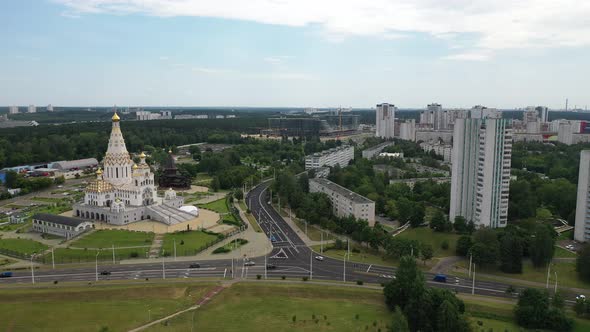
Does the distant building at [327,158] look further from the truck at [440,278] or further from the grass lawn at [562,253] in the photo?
the truck at [440,278]

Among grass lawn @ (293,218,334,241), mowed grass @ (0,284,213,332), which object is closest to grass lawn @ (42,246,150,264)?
mowed grass @ (0,284,213,332)

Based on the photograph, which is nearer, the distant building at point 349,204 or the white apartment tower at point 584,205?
the white apartment tower at point 584,205

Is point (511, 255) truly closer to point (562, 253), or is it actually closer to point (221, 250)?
point (562, 253)

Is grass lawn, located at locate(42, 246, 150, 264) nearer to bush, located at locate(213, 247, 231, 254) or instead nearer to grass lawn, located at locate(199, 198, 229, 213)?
bush, located at locate(213, 247, 231, 254)

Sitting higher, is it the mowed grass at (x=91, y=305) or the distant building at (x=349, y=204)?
the distant building at (x=349, y=204)

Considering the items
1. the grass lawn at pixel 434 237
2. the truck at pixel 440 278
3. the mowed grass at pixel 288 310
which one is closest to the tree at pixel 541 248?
the grass lawn at pixel 434 237

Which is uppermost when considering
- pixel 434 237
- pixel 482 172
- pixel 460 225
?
pixel 482 172

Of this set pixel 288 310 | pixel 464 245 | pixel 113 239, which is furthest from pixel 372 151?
pixel 288 310

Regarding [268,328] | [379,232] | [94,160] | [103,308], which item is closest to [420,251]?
[379,232]
